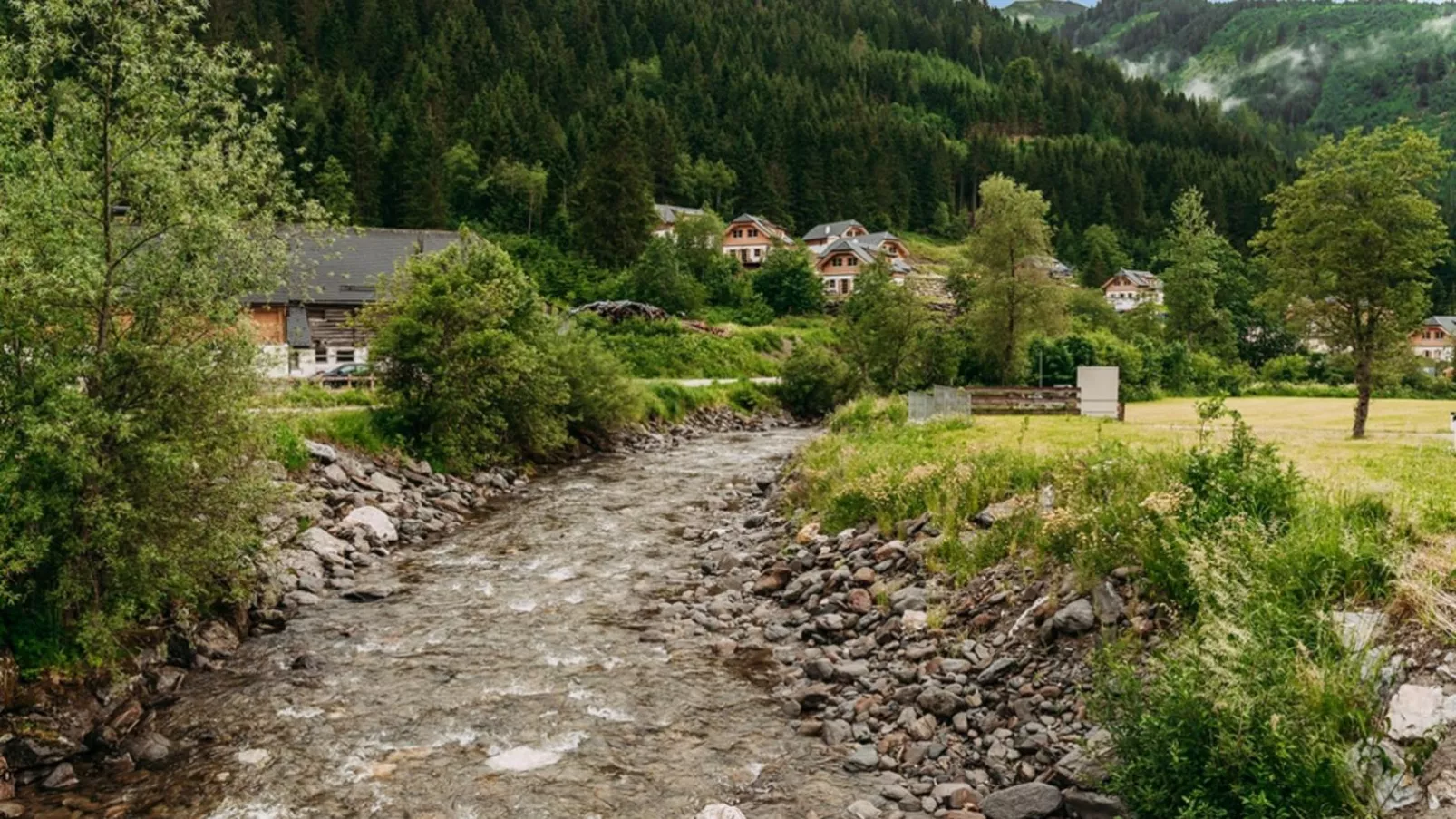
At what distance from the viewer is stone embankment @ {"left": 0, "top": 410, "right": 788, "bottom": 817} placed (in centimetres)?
1049

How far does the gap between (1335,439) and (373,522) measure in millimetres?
27964

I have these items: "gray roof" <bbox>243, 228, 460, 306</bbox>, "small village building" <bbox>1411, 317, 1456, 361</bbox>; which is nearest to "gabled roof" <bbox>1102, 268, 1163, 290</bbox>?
"small village building" <bbox>1411, 317, 1456, 361</bbox>

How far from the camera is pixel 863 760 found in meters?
10.3

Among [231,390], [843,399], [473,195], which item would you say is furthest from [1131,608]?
[473,195]

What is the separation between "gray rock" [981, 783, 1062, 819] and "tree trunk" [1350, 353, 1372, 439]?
2428 cm

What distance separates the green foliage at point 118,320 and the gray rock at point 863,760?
32.1ft

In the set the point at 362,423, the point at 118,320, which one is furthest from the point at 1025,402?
the point at 118,320

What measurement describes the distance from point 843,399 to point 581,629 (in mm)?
44353

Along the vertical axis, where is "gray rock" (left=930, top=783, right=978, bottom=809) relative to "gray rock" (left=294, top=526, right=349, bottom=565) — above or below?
below

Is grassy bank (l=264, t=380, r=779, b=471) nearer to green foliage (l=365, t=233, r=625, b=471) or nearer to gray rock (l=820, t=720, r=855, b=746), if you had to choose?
green foliage (l=365, t=233, r=625, b=471)

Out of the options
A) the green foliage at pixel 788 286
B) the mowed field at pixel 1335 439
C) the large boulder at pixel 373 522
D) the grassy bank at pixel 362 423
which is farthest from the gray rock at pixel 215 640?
the green foliage at pixel 788 286

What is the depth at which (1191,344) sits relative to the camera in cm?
7762

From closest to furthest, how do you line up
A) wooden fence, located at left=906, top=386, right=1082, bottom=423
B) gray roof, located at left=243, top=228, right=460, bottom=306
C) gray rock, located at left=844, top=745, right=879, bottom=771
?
gray rock, located at left=844, top=745, right=879, bottom=771 < wooden fence, located at left=906, top=386, right=1082, bottom=423 < gray roof, located at left=243, top=228, right=460, bottom=306

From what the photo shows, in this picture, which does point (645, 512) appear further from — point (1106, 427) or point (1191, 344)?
point (1191, 344)
